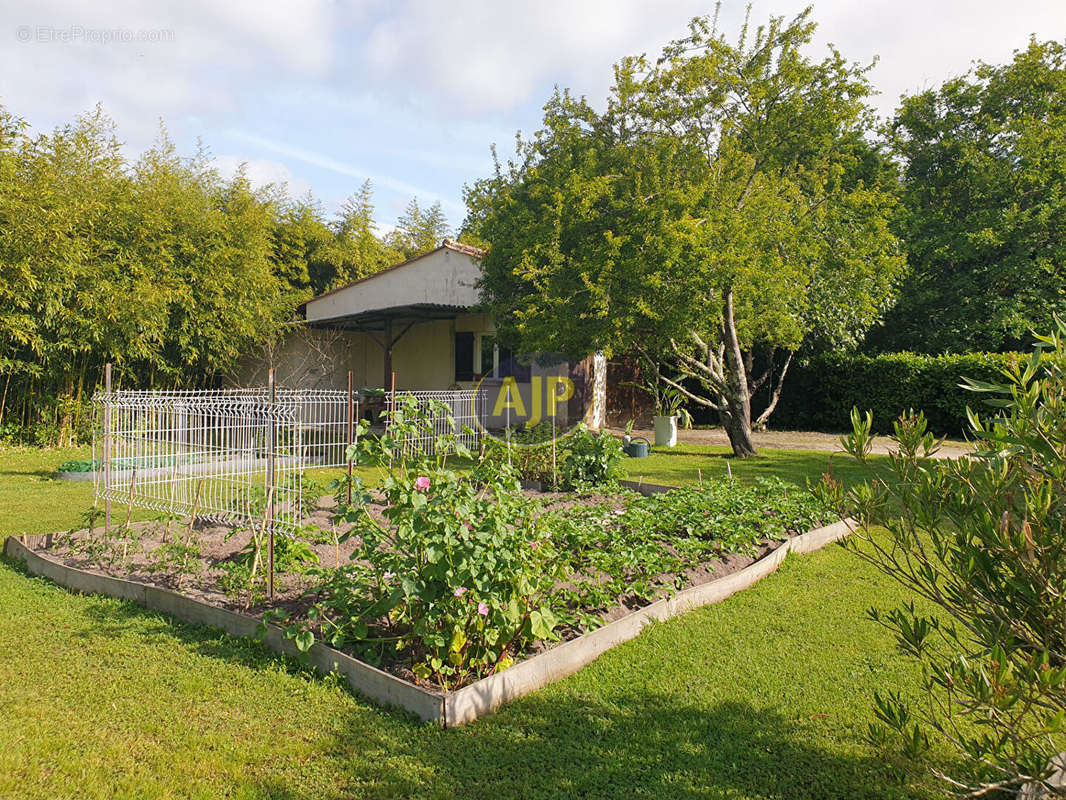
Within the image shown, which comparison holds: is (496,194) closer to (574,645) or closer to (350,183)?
(350,183)

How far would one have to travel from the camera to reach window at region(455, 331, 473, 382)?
16.6 m

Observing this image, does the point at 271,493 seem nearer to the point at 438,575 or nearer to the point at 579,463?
the point at 438,575

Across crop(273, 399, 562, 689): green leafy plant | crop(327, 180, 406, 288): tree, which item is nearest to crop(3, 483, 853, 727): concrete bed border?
crop(273, 399, 562, 689): green leafy plant

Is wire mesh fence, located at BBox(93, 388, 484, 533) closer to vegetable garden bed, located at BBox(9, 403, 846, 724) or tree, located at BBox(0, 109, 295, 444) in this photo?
vegetable garden bed, located at BBox(9, 403, 846, 724)

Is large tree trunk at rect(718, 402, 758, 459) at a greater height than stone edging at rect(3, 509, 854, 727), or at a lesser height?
greater

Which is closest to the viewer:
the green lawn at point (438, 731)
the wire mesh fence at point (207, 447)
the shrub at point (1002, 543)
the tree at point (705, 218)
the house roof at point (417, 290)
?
the shrub at point (1002, 543)

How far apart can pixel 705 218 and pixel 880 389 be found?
8.40m

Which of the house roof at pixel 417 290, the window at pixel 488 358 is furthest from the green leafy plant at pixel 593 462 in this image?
the window at pixel 488 358

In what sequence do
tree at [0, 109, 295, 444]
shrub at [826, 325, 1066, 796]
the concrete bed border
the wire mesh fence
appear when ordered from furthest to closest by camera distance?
1. tree at [0, 109, 295, 444]
2. the wire mesh fence
3. the concrete bed border
4. shrub at [826, 325, 1066, 796]

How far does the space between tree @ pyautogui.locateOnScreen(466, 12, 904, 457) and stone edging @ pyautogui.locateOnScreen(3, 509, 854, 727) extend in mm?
5295

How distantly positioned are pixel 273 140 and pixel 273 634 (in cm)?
542

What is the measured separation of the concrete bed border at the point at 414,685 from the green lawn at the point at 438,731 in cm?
7

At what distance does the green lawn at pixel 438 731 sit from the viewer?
7.98 feet

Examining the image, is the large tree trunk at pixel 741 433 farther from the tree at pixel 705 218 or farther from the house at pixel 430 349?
the house at pixel 430 349
